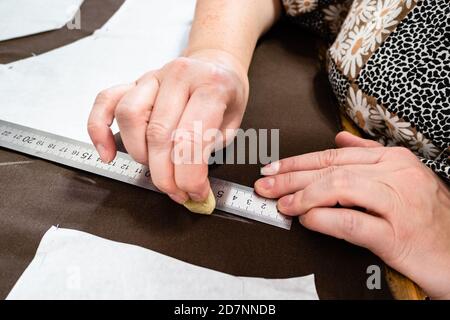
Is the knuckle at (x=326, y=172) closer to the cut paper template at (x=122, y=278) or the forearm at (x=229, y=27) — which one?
the cut paper template at (x=122, y=278)

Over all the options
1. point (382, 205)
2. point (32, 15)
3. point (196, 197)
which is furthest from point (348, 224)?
point (32, 15)

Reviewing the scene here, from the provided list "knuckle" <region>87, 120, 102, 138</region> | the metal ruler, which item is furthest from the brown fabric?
"knuckle" <region>87, 120, 102, 138</region>

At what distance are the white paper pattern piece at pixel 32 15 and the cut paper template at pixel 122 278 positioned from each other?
2.56 feet

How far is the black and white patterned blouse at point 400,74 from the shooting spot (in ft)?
2.24

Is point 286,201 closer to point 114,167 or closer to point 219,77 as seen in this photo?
point 219,77

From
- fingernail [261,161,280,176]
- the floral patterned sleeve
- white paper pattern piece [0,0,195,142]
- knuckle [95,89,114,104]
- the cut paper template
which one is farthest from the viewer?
the floral patterned sleeve

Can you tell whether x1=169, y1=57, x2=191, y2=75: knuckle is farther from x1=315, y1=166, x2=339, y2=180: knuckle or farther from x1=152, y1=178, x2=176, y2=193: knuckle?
x1=315, y1=166, x2=339, y2=180: knuckle

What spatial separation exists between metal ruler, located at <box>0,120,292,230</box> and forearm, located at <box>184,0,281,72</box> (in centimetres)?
35

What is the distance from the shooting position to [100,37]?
1.10 m

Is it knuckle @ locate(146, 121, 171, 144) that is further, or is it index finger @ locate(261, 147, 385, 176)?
index finger @ locate(261, 147, 385, 176)

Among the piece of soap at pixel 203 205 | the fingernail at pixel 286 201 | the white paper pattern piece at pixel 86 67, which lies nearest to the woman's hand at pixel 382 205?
the fingernail at pixel 286 201

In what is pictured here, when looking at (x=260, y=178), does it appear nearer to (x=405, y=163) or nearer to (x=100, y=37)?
(x=405, y=163)

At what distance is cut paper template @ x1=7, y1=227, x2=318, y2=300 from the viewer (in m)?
0.56
